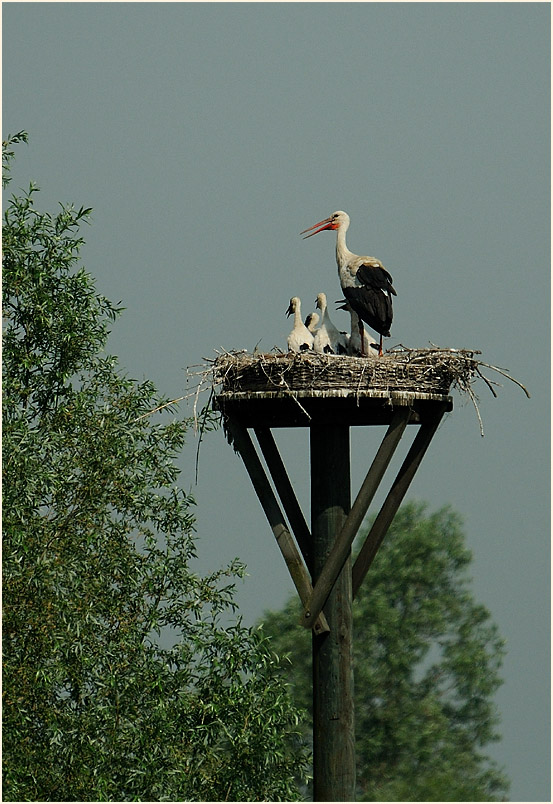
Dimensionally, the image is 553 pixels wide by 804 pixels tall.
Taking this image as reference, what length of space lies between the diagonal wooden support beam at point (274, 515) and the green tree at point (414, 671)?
901cm

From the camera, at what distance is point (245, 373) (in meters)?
6.21

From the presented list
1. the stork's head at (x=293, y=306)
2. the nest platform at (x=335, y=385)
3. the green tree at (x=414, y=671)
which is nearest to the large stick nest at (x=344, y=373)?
the nest platform at (x=335, y=385)

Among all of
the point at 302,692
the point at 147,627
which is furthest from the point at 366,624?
the point at 147,627

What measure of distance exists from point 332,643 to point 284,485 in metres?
0.96

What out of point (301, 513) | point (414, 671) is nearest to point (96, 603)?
point (301, 513)

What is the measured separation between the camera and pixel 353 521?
6.05m

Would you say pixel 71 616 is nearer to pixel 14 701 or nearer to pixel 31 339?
pixel 14 701

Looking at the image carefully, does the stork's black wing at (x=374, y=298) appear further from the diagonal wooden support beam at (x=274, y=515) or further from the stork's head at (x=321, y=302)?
the diagonal wooden support beam at (x=274, y=515)

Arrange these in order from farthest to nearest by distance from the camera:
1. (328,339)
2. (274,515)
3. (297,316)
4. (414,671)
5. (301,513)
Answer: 1. (414,671)
2. (297,316)
3. (328,339)
4. (301,513)
5. (274,515)

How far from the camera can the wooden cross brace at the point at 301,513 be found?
608cm

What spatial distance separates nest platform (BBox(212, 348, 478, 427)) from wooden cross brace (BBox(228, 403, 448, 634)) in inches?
4.2

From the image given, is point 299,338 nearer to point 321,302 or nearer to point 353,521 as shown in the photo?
point 321,302

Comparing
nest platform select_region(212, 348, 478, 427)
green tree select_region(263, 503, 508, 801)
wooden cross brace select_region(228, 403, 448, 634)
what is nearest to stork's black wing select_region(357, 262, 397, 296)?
nest platform select_region(212, 348, 478, 427)

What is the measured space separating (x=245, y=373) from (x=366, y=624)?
969 centimetres
